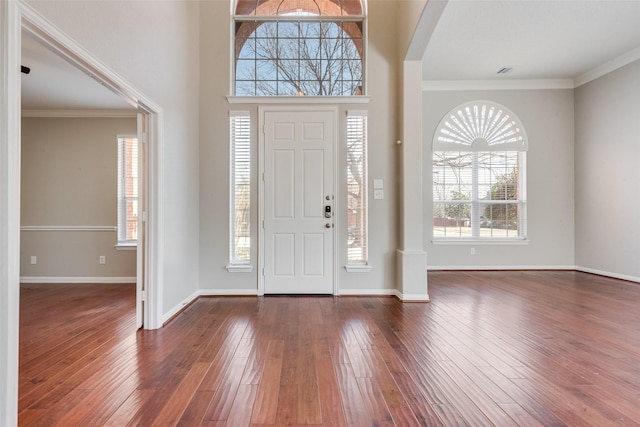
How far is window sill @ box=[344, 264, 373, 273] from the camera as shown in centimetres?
388

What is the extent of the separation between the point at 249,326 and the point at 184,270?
112cm

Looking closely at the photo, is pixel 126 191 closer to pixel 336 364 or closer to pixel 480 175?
pixel 336 364

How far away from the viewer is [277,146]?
3.90 metres

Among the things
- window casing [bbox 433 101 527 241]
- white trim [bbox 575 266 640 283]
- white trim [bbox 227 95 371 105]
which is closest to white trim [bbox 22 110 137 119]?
white trim [bbox 227 95 371 105]

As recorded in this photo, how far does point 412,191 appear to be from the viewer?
366cm

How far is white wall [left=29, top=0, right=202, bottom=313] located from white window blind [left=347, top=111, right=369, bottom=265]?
1.88 metres

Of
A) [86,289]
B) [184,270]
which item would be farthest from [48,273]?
[184,270]

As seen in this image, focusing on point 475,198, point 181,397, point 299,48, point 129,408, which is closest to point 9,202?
point 129,408

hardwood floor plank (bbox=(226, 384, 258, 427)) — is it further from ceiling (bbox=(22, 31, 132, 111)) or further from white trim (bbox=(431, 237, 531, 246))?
white trim (bbox=(431, 237, 531, 246))

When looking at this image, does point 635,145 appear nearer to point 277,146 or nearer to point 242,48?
point 277,146

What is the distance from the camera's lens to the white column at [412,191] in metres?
3.66

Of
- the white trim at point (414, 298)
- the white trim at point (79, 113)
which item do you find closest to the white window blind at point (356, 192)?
the white trim at point (414, 298)

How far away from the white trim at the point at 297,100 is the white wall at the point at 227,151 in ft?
0.19

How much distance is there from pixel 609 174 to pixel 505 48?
2.63m
